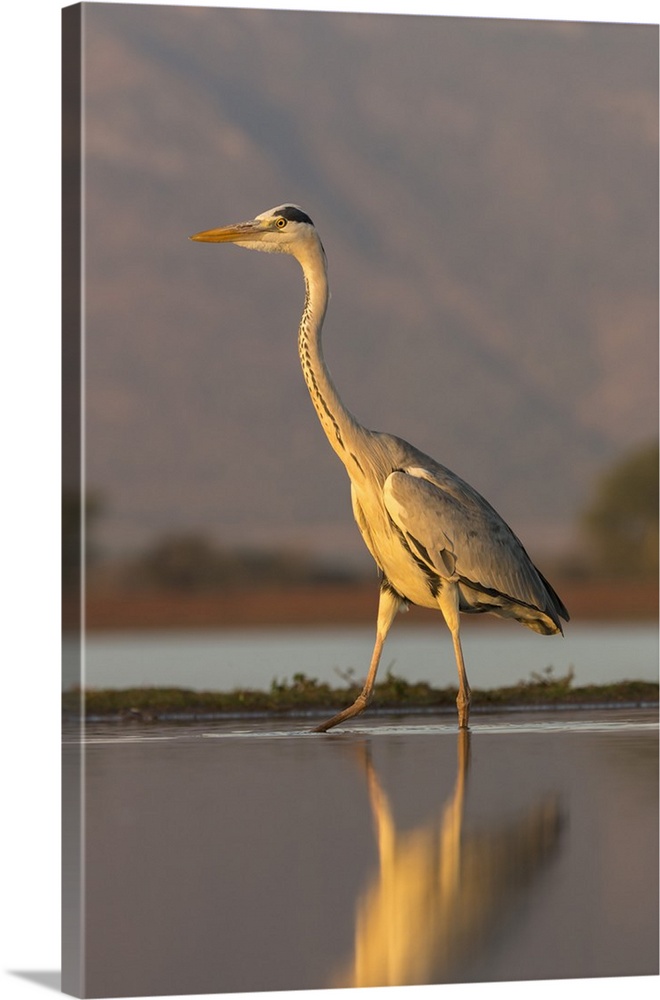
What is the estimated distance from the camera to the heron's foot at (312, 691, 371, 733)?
25.2 ft

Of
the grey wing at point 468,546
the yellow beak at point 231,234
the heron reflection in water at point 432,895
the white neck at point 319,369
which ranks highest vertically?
the yellow beak at point 231,234

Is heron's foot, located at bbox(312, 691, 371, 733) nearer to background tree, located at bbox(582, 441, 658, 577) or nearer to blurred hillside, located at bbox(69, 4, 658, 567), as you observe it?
blurred hillside, located at bbox(69, 4, 658, 567)

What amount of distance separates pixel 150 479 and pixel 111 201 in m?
1.00

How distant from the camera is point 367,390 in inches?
306

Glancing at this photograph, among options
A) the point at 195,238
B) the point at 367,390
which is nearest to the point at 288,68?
the point at 195,238

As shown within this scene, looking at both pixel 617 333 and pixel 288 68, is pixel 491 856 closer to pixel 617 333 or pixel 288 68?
pixel 617 333

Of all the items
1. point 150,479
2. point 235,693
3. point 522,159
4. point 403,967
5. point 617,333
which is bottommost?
point 403,967

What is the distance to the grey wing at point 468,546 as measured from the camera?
7.80m

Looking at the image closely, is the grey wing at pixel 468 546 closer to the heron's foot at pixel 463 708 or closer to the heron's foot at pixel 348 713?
the heron's foot at pixel 463 708

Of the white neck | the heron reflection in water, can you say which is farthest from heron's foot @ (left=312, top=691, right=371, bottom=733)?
the white neck

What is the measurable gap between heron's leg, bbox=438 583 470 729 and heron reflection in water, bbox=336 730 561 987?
1.66ft

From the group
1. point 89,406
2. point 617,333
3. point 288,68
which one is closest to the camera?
point 89,406

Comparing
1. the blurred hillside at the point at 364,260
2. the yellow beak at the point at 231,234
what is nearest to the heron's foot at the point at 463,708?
the blurred hillside at the point at 364,260

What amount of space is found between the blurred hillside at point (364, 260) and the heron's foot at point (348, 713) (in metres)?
0.56
